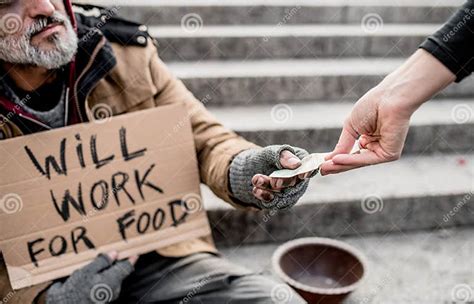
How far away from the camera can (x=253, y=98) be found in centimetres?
354

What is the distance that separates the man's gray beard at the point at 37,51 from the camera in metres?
1.89

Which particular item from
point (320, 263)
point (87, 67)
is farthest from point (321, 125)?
point (87, 67)

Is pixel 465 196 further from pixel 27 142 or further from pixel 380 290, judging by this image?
pixel 27 142

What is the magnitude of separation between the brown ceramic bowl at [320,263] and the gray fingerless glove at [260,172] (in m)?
0.57

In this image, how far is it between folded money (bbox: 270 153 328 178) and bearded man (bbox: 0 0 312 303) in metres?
0.03

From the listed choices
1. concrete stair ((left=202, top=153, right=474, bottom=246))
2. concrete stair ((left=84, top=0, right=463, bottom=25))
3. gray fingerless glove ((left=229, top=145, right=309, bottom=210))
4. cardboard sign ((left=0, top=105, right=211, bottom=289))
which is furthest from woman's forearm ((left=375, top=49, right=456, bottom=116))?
concrete stair ((left=84, top=0, right=463, bottom=25))

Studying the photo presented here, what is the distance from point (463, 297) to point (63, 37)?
232 centimetres

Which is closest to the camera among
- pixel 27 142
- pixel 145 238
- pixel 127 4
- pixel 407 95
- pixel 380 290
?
pixel 407 95

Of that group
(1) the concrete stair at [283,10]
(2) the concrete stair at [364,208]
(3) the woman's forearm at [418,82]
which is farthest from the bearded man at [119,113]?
(1) the concrete stair at [283,10]

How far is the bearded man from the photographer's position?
1.85m

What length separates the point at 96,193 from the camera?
1.95 meters

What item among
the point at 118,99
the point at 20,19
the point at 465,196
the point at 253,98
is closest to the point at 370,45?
the point at 253,98

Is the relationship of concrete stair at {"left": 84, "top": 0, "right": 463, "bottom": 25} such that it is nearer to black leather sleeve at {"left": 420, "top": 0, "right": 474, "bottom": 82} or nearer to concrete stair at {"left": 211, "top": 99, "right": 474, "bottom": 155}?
concrete stair at {"left": 211, "top": 99, "right": 474, "bottom": 155}

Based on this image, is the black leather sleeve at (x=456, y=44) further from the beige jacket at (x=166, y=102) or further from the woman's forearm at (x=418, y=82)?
the beige jacket at (x=166, y=102)
